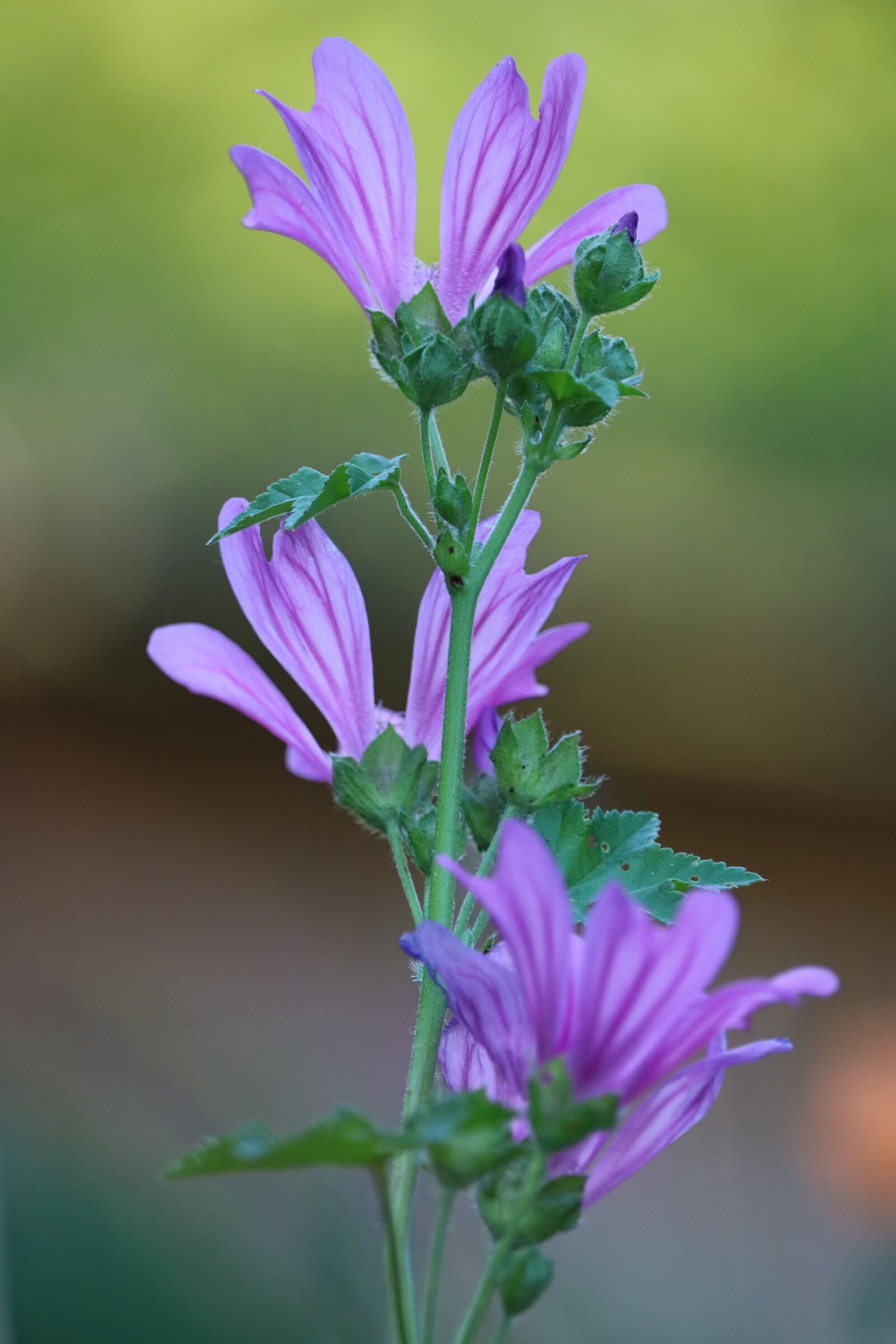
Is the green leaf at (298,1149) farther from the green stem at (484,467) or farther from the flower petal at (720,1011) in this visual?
the green stem at (484,467)

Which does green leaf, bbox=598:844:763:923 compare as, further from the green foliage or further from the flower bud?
the flower bud

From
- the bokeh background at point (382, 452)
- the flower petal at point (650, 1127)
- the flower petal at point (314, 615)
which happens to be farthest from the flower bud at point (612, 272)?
the bokeh background at point (382, 452)

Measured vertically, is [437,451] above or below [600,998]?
above

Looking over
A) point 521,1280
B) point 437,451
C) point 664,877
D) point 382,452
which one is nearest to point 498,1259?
point 521,1280

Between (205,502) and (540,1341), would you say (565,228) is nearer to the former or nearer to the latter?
(540,1341)

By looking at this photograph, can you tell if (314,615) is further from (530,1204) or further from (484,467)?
(530,1204)

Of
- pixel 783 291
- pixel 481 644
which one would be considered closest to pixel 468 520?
pixel 481 644

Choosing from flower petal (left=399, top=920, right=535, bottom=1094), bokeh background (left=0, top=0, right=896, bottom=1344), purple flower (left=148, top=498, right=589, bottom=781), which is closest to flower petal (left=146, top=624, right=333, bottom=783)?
purple flower (left=148, top=498, right=589, bottom=781)
